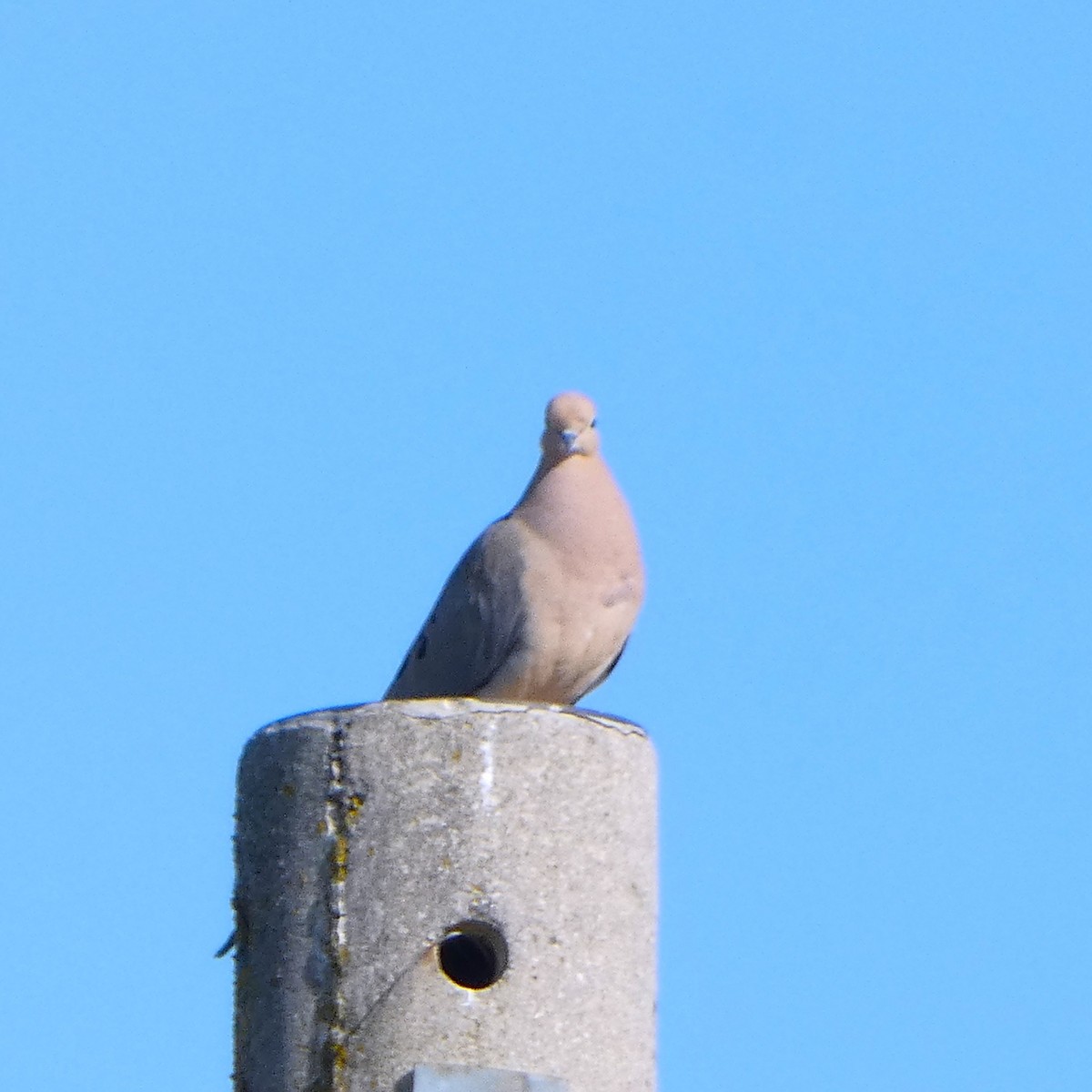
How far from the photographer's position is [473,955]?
5.23 m

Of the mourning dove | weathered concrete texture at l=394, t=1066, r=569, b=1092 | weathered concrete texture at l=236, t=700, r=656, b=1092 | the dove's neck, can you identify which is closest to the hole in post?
weathered concrete texture at l=236, t=700, r=656, b=1092

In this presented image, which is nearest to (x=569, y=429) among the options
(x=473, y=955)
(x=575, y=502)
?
(x=575, y=502)

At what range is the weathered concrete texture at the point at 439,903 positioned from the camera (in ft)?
16.4

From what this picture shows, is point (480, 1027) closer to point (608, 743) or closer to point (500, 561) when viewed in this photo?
point (608, 743)

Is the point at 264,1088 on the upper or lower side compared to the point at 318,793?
lower

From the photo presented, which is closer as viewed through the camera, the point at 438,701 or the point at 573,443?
the point at 438,701

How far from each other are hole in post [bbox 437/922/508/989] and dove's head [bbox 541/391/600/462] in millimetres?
2270

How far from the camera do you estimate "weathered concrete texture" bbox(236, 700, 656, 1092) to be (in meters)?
5.00

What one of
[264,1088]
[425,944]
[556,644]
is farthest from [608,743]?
[556,644]

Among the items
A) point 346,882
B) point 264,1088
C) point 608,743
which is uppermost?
point 608,743

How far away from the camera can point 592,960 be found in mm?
5113

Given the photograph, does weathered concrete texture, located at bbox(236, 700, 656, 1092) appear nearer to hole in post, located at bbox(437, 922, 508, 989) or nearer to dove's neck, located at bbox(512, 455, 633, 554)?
hole in post, located at bbox(437, 922, 508, 989)

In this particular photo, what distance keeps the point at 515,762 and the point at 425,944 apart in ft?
1.51

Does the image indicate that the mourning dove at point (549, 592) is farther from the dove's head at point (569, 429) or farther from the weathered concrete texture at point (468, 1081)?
the weathered concrete texture at point (468, 1081)
